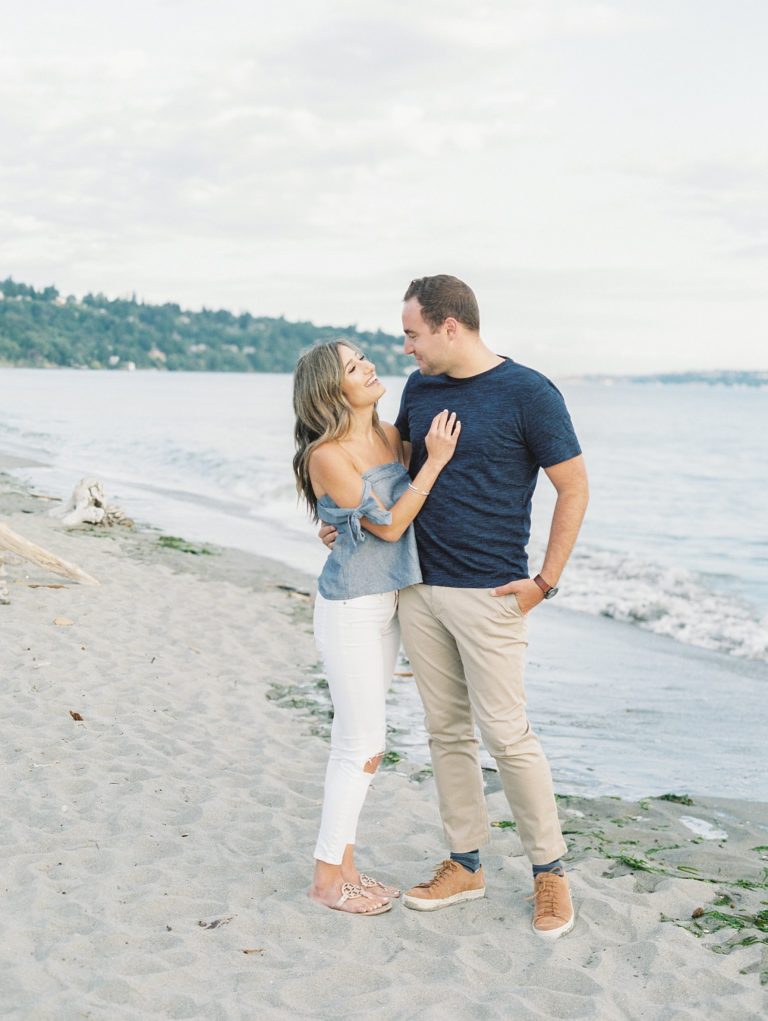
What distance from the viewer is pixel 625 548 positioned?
17734 mm

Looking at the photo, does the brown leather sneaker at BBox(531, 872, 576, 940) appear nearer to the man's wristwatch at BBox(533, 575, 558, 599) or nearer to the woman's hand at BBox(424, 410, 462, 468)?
the man's wristwatch at BBox(533, 575, 558, 599)

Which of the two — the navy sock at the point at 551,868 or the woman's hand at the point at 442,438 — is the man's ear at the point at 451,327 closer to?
the woman's hand at the point at 442,438

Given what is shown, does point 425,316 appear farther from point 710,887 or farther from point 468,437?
point 710,887

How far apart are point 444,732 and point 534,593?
2.32 ft

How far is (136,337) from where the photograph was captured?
133 m

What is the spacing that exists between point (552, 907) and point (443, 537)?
4.80 ft

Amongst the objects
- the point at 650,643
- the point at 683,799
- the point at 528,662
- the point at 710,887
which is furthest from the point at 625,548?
the point at 710,887

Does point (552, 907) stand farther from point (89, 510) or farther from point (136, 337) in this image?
point (136, 337)

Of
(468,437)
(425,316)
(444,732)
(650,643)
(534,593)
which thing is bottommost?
(650,643)

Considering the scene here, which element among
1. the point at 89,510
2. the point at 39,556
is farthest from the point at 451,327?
the point at 89,510

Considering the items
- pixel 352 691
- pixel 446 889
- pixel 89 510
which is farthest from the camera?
pixel 89 510

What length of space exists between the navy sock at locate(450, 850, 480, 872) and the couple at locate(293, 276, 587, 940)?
289 mm

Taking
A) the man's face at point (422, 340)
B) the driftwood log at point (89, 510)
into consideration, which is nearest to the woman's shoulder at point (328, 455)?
the man's face at point (422, 340)

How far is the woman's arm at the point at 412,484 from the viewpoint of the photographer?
12.6ft
